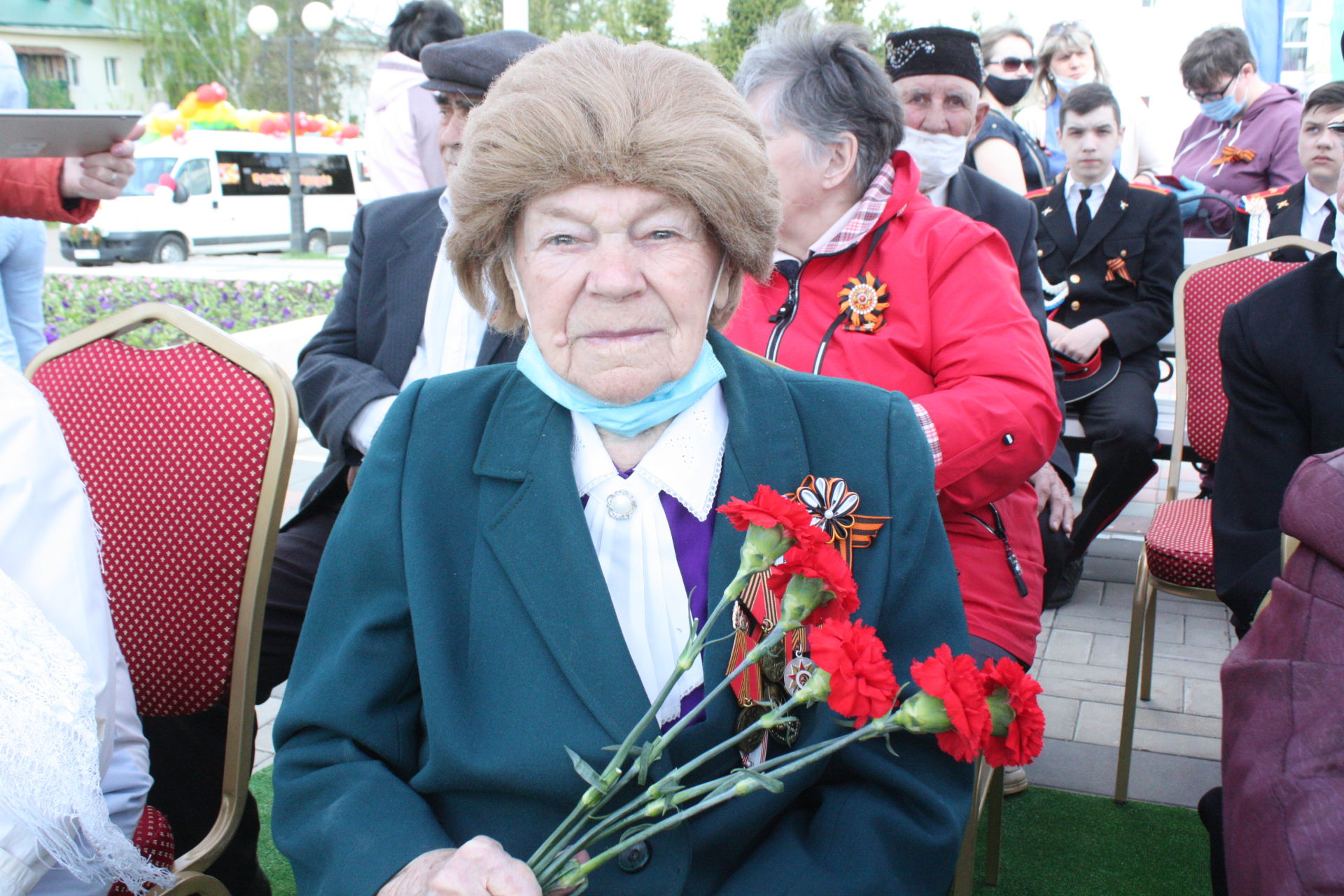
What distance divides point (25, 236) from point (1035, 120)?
17.9 ft

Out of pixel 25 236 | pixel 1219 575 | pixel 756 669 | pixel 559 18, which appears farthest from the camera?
pixel 559 18

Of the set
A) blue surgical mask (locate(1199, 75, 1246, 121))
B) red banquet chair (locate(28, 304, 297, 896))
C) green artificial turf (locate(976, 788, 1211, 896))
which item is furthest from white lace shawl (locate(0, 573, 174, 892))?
blue surgical mask (locate(1199, 75, 1246, 121))

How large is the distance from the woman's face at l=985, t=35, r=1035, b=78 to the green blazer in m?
4.95

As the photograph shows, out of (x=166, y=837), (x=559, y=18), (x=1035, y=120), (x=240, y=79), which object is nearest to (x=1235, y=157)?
(x=1035, y=120)

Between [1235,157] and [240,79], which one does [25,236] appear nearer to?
[1235,157]

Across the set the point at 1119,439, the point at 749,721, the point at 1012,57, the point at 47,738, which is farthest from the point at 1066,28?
the point at 47,738

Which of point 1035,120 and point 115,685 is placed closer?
point 115,685

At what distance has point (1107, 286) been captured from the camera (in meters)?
4.50

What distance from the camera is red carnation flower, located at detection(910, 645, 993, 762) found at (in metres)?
1.03

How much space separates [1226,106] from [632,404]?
585cm

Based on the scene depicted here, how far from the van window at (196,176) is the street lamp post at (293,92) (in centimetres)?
151

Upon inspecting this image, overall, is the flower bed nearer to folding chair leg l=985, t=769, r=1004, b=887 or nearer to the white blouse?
folding chair leg l=985, t=769, r=1004, b=887

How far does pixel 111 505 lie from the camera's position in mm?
1883

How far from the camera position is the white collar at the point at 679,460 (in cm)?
158
